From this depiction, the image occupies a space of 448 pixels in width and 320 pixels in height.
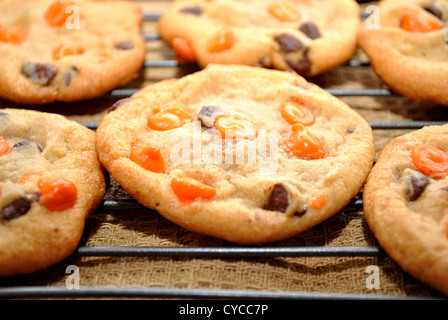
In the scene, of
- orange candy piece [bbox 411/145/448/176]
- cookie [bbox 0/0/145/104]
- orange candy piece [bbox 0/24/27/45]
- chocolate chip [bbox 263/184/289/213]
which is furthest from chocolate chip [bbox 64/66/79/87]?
orange candy piece [bbox 411/145/448/176]

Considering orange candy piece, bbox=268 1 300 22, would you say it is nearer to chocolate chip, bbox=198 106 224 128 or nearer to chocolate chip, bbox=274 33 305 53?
chocolate chip, bbox=274 33 305 53

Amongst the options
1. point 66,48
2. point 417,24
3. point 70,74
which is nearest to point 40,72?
point 70,74

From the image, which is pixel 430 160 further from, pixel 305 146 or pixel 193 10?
pixel 193 10

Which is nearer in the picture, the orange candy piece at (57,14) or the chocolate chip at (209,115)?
the chocolate chip at (209,115)

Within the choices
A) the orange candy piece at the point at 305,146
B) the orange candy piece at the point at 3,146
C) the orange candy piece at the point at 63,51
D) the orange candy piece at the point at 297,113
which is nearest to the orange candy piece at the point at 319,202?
the orange candy piece at the point at 305,146

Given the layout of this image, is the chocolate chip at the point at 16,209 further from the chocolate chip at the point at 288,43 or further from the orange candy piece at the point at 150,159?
the chocolate chip at the point at 288,43
